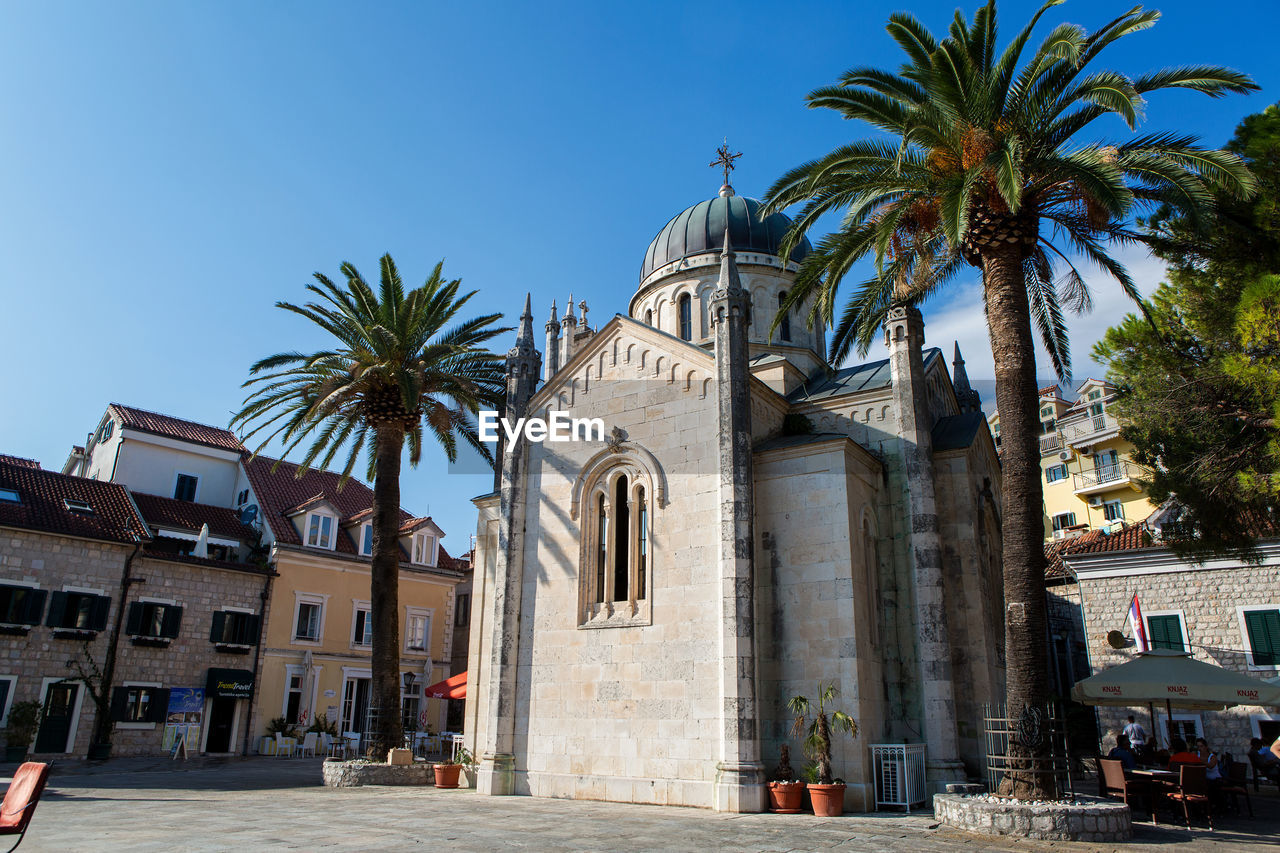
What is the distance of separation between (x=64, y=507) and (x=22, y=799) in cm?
2367

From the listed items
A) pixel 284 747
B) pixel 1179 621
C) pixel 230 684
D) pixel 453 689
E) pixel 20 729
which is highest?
pixel 1179 621

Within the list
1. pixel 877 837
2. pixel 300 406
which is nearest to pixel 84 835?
pixel 877 837

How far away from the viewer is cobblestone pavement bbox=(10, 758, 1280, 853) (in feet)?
35.7

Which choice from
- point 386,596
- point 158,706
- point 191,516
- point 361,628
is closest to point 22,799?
point 386,596

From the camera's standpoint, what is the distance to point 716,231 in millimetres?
27172

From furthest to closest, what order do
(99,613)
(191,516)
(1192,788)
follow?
(191,516)
(99,613)
(1192,788)

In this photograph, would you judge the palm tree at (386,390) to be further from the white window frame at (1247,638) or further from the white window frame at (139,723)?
the white window frame at (1247,638)

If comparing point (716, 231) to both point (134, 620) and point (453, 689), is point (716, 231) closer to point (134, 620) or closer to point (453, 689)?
point (453, 689)

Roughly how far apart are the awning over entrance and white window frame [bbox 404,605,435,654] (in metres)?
6.64

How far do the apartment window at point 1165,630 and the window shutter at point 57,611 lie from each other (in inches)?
1311

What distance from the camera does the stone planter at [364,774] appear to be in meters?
19.2

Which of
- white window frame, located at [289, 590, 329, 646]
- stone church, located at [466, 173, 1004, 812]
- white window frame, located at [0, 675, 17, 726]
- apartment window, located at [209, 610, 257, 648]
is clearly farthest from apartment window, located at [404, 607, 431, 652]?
stone church, located at [466, 173, 1004, 812]

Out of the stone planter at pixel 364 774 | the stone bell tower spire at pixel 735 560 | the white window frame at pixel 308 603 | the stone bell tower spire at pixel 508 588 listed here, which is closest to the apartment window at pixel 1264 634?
the stone bell tower spire at pixel 735 560

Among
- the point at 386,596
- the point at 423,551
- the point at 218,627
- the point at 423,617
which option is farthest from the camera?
the point at 423,551
